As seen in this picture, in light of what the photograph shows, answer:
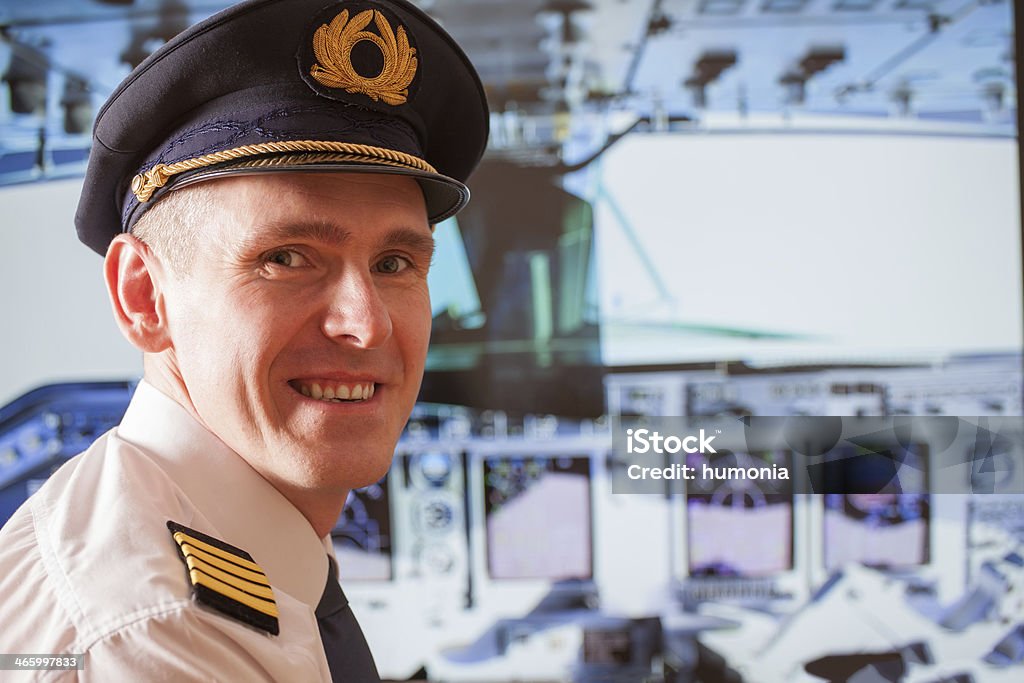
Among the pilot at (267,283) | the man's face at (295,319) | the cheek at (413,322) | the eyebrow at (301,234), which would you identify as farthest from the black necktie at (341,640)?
the eyebrow at (301,234)

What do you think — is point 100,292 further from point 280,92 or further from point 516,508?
point 280,92

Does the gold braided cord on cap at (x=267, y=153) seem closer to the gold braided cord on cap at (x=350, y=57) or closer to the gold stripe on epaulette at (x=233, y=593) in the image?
the gold braided cord on cap at (x=350, y=57)

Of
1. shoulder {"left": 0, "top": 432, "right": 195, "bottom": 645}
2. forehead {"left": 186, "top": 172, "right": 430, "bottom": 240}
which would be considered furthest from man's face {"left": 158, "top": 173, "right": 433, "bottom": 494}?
shoulder {"left": 0, "top": 432, "right": 195, "bottom": 645}

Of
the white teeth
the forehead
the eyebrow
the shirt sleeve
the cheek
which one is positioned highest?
the forehead

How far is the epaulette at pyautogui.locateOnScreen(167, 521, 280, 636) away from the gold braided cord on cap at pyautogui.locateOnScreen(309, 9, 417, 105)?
0.42 metres

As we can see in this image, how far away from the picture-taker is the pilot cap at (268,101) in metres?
0.71

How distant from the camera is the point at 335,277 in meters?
0.73

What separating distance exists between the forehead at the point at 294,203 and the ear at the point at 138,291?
0.10 meters

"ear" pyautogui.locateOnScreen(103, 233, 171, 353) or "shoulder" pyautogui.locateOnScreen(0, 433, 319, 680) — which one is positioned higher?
"ear" pyautogui.locateOnScreen(103, 233, 171, 353)

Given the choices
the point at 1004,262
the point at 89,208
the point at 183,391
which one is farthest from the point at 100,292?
the point at 1004,262

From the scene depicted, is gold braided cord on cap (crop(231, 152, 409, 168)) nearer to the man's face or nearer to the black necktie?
the man's face

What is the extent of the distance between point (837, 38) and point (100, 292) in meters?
2.03

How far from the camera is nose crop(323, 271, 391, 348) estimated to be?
72cm

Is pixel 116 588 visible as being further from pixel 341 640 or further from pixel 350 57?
pixel 350 57
